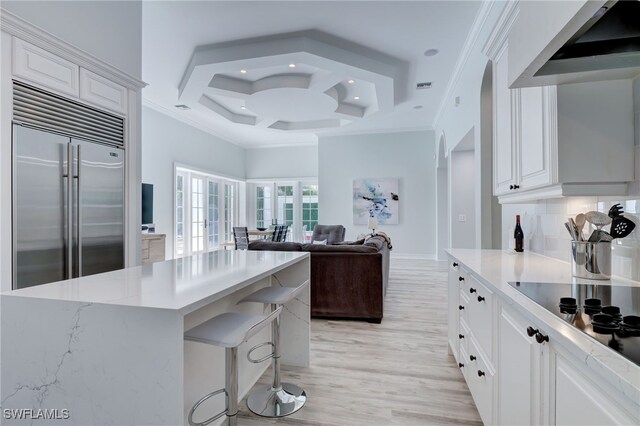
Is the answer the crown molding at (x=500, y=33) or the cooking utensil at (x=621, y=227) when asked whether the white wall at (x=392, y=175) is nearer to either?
the crown molding at (x=500, y=33)

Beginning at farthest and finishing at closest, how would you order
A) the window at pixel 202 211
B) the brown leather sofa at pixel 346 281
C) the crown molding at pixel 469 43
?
the window at pixel 202 211, the brown leather sofa at pixel 346 281, the crown molding at pixel 469 43

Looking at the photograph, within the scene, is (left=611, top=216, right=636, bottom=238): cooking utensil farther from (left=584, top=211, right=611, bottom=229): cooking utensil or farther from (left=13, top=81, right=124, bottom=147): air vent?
(left=13, top=81, right=124, bottom=147): air vent

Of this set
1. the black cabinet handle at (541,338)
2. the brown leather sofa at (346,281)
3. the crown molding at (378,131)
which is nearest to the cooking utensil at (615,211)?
the black cabinet handle at (541,338)

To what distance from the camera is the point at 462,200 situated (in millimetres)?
5852

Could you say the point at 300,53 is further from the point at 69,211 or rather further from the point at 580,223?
the point at 580,223

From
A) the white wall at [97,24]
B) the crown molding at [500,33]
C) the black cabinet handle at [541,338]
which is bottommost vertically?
the black cabinet handle at [541,338]

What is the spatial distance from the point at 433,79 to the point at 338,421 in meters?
4.71

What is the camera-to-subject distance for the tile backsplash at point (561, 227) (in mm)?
1516

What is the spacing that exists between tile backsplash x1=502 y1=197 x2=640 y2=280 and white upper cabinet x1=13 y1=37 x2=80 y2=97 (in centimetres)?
355

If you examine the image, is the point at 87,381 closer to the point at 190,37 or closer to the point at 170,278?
the point at 170,278

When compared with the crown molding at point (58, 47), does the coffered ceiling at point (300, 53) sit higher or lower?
higher

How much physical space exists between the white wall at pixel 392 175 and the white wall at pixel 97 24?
5625 millimetres

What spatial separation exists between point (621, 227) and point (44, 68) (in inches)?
143

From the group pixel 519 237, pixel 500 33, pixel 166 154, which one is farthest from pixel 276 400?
pixel 166 154
